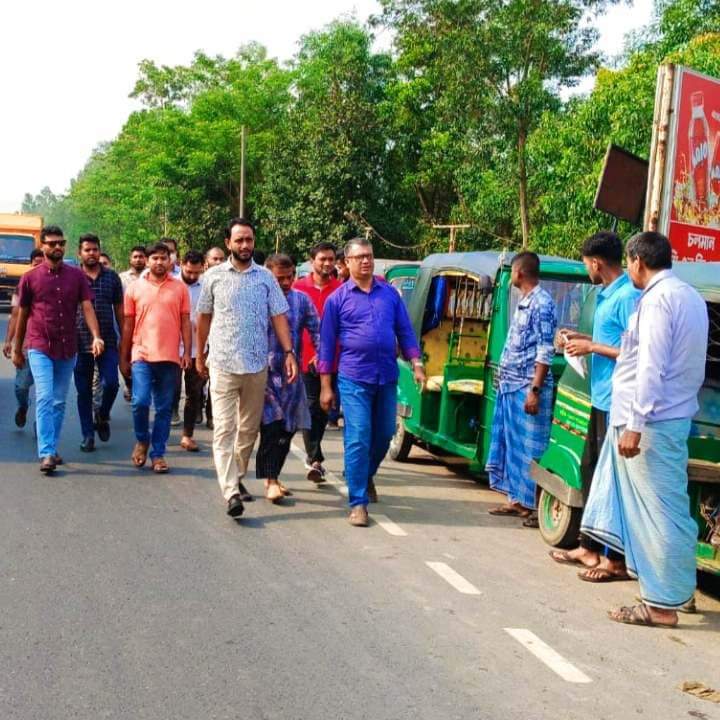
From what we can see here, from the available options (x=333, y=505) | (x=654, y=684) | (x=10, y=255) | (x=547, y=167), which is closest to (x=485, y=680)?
(x=654, y=684)

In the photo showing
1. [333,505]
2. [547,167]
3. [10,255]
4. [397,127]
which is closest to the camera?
[333,505]

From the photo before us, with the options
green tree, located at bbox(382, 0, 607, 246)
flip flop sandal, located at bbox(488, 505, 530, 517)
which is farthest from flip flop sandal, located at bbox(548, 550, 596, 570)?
green tree, located at bbox(382, 0, 607, 246)

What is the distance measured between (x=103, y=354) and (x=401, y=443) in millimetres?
2945

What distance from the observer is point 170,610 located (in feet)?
16.9

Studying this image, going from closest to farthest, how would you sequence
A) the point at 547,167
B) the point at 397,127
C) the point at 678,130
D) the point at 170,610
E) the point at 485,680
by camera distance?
the point at 485,680 < the point at 170,610 < the point at 678,130 < the point at 547,167 < the point at 397,127

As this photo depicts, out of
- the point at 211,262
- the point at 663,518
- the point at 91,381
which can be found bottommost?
the point at 91,381

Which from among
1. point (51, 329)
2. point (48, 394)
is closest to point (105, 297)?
point (51, 329)

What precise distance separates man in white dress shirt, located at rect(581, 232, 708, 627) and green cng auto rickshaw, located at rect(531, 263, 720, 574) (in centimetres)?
34

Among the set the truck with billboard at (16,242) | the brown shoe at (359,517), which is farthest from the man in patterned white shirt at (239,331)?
the truck with billboard at (16,242)

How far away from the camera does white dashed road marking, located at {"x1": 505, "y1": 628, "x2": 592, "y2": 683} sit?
4.49 m

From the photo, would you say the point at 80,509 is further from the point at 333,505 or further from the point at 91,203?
the point at 91,203

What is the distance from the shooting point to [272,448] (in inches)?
311

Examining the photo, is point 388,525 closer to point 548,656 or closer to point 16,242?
point 548,656

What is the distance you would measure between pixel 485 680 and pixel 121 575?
2.24 m
